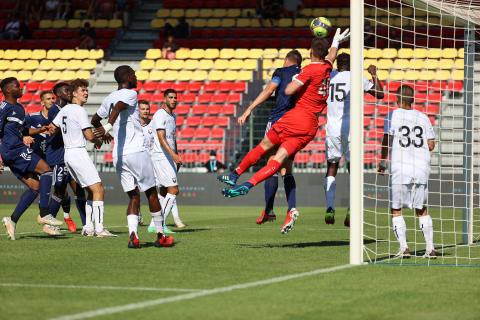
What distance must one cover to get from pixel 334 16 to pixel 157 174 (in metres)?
19.4

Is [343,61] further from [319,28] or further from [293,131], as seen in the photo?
[293,131]

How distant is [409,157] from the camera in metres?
11.3

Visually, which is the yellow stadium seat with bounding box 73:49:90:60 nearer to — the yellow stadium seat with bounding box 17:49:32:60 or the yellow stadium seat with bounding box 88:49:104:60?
the yellow stadium seat with bounding box 88:49:104:60

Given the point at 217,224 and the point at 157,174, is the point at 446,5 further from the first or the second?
the point at 217,224

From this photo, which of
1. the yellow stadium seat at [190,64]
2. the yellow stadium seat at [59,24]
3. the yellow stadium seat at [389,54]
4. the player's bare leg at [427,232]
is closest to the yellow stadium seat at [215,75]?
the yellow stadium seat at [190,64]

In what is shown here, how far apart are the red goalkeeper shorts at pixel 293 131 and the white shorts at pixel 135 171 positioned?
1.48m

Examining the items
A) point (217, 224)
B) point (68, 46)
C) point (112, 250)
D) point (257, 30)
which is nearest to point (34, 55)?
point (68, 46)

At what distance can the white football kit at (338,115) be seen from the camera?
1463 centimetres

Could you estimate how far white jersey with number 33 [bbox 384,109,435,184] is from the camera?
11.2 m

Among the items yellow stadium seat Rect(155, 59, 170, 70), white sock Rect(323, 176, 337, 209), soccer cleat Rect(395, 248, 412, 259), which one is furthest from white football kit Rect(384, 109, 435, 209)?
yellow stadium seat Rect(155, 59, 170, 70)

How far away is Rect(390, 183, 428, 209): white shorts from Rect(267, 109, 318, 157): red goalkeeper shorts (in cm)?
125

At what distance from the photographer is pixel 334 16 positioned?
112 feet

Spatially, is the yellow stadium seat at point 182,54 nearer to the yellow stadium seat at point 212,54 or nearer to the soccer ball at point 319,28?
the yellow stadium seat at point 212,54

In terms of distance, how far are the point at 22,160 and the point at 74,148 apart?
37.0 inches
